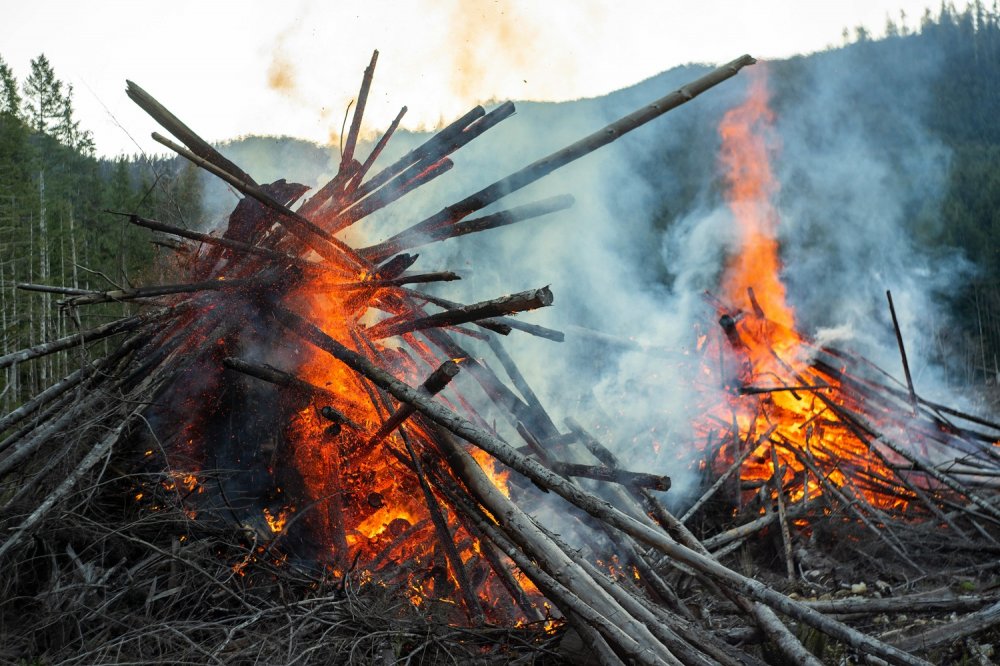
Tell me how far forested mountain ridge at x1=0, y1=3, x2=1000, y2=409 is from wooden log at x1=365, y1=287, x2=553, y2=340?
12634 mm

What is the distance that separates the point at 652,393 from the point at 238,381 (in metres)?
6.75

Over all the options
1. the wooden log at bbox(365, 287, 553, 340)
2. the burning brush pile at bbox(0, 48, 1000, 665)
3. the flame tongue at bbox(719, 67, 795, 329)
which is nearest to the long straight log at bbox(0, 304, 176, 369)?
the burning brush pile at bbox(0, 48, 1000, 665)

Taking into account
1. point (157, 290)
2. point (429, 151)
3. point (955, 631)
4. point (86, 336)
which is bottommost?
point (955, 631)

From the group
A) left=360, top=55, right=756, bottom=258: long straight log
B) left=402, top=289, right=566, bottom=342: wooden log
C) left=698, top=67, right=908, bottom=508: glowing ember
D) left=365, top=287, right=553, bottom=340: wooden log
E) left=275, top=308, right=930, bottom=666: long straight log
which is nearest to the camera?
left=275, top=308, right=930, bottom=666: long straight log

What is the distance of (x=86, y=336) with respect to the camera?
5410 mm

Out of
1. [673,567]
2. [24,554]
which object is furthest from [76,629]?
[673,567]

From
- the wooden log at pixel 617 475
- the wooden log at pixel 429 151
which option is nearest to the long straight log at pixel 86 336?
the wooden log at pixel 429 151

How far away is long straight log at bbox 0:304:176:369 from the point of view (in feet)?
17.1

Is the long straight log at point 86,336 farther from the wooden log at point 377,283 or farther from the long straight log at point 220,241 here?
the wooden log at point 377,283

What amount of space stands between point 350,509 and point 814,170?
22.7 m

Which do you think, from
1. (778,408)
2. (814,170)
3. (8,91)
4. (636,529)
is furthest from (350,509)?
(8,91)

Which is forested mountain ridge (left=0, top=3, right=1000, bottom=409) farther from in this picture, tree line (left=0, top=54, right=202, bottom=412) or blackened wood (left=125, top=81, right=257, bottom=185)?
blackened wood (left=125, top=81, right=257, bottom=185)

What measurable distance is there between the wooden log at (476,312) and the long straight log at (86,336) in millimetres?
1650

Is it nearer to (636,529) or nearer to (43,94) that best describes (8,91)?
(43,94)
